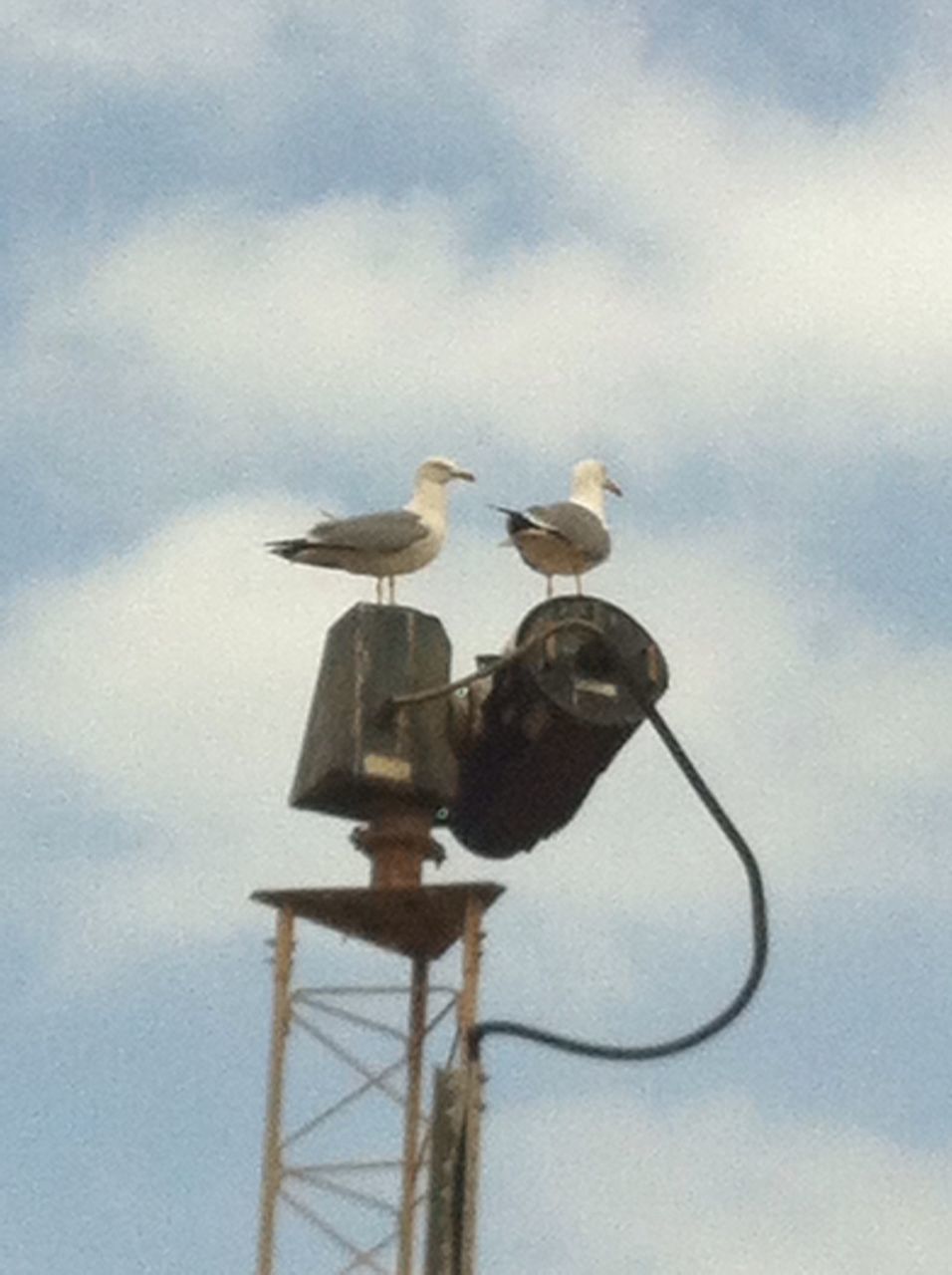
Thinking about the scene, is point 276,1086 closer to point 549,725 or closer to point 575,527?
point 549,725

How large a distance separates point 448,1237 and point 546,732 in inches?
166

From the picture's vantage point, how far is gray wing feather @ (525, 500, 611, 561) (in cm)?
1645

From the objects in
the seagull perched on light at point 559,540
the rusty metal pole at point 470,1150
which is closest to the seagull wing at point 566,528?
the seagull perched on light at point 559,540

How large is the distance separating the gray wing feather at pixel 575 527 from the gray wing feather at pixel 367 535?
1.73 metres

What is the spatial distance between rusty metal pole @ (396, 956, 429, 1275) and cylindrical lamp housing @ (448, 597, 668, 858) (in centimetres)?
87

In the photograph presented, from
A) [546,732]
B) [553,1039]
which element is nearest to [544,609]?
[546,732]

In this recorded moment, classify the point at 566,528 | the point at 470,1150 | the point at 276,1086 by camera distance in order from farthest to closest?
the point at 566,528, the point at 276,1086, the point at 470,1150

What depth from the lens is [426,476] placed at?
52.0ft

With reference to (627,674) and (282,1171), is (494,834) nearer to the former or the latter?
(282,1171)

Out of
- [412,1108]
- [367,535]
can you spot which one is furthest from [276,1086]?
[367,535]

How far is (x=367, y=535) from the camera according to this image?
1470 cm

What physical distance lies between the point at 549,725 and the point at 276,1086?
6.38ft

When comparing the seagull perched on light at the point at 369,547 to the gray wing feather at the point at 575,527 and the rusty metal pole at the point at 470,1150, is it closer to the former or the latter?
the gray wing feather at the point at 575,527

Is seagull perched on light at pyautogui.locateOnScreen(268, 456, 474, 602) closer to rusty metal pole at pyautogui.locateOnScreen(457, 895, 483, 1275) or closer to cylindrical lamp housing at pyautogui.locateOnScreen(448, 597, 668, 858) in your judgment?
cylindrical lamp housing at pyautogui.locateOnScreen(448, 597, 668, 858)
